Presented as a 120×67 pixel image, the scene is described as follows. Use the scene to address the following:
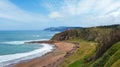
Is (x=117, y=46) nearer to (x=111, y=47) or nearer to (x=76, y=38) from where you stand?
(x=111, y=47)

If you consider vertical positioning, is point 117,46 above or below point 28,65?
above

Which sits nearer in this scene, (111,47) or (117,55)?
(117,55)

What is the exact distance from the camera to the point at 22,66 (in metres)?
48.4

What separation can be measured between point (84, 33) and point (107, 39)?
103 metres

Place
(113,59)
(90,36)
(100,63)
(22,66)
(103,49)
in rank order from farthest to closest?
(90,36) < (22,66) < (103,49) < (100,63) < (113,59)

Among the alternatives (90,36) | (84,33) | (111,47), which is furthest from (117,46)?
(84,33)

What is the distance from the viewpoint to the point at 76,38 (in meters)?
126

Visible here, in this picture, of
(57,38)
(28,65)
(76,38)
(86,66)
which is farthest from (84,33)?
(86,66)

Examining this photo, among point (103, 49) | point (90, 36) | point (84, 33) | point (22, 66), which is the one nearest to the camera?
point (103, 49)

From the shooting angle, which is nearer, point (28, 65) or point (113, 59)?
point (113, 59)

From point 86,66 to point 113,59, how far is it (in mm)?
7230

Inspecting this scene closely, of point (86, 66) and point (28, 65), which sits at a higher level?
point (86, 66)

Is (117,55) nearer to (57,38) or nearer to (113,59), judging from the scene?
(113,59)

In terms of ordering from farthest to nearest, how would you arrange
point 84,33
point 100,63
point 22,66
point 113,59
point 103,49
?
point 84,33 < point 22,66 < point 103,49 < point 100,63 < point 113,59
